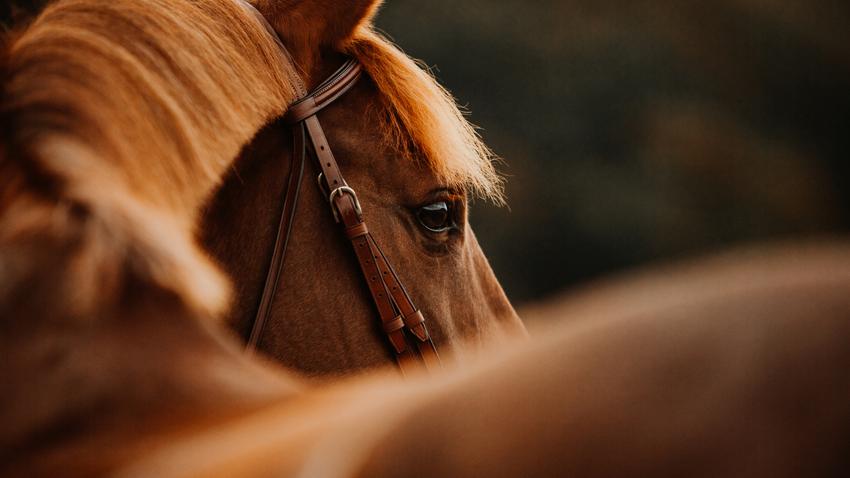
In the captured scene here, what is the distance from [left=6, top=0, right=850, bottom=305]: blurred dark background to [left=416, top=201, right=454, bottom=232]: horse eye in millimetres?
6732

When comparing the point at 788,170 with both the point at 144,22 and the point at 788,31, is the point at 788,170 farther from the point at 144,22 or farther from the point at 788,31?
the point at 144,22

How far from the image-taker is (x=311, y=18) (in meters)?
1.16

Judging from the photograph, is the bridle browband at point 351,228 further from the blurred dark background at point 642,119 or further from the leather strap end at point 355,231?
the blurred dark background at point 642,119

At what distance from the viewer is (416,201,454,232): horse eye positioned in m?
1.23

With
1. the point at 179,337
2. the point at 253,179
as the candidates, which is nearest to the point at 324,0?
the point at 253,179

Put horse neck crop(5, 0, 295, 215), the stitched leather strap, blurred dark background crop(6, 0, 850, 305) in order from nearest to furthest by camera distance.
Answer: horse neck crop(5, 0, 295, 215), the stitched leather strap, blurred dark background crop(6, 0, 850, 305)

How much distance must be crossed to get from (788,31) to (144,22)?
10114 millimetres

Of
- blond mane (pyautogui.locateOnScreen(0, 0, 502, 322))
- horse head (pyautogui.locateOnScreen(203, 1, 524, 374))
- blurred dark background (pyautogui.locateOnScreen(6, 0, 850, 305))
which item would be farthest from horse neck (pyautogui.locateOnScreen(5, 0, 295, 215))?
blurred dark background (pyautogui.locateOnScreen(6, 0, 850, 305))

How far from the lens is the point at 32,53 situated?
77 centimetres

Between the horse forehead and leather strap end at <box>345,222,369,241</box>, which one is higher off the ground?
the horse forehead

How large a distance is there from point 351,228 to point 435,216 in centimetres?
18

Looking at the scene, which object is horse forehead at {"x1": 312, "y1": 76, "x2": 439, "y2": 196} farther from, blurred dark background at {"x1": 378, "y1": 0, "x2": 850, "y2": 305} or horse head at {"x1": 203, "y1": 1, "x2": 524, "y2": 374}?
blurred dark background at {"x1": 378, "y1": 0, "x2": 850, "y2": 305}

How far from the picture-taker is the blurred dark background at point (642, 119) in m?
8.44

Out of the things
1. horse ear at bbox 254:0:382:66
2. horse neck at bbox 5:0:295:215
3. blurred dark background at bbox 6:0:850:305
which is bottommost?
blurred dark background at bbox 6:0:850:305
